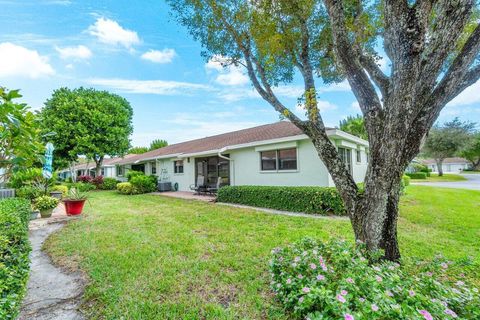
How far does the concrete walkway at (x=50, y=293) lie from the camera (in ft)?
9.22

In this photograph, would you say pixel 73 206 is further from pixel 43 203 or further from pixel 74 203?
pixel 43 203

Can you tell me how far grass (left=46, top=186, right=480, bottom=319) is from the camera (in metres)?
2.94

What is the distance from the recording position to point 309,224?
6797mm

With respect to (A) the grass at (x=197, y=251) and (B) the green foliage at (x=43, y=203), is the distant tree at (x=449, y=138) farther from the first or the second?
(B) the green foliage at (x=43, y=203)

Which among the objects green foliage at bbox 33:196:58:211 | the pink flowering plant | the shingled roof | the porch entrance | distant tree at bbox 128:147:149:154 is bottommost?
the pink flowering plant

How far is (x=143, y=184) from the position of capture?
1686cm

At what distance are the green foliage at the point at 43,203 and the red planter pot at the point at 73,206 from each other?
1.57 ft

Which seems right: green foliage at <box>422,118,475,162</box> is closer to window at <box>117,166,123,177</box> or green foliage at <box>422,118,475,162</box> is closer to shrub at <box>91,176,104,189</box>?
window at <box>117,166,123,177</box>

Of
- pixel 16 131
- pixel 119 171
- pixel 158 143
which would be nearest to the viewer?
pixel 16 131

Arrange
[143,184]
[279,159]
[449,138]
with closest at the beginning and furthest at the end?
[279,159], [143,184], [449,138]

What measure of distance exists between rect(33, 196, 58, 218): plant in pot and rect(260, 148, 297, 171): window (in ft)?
29.8

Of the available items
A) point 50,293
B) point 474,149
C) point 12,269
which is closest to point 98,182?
point 50,293

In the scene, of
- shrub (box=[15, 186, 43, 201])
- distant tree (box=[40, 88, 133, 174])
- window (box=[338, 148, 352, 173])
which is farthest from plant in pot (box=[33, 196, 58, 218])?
window (box=[338, 148, 352, 173])

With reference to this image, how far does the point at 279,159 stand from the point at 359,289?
903 cm
